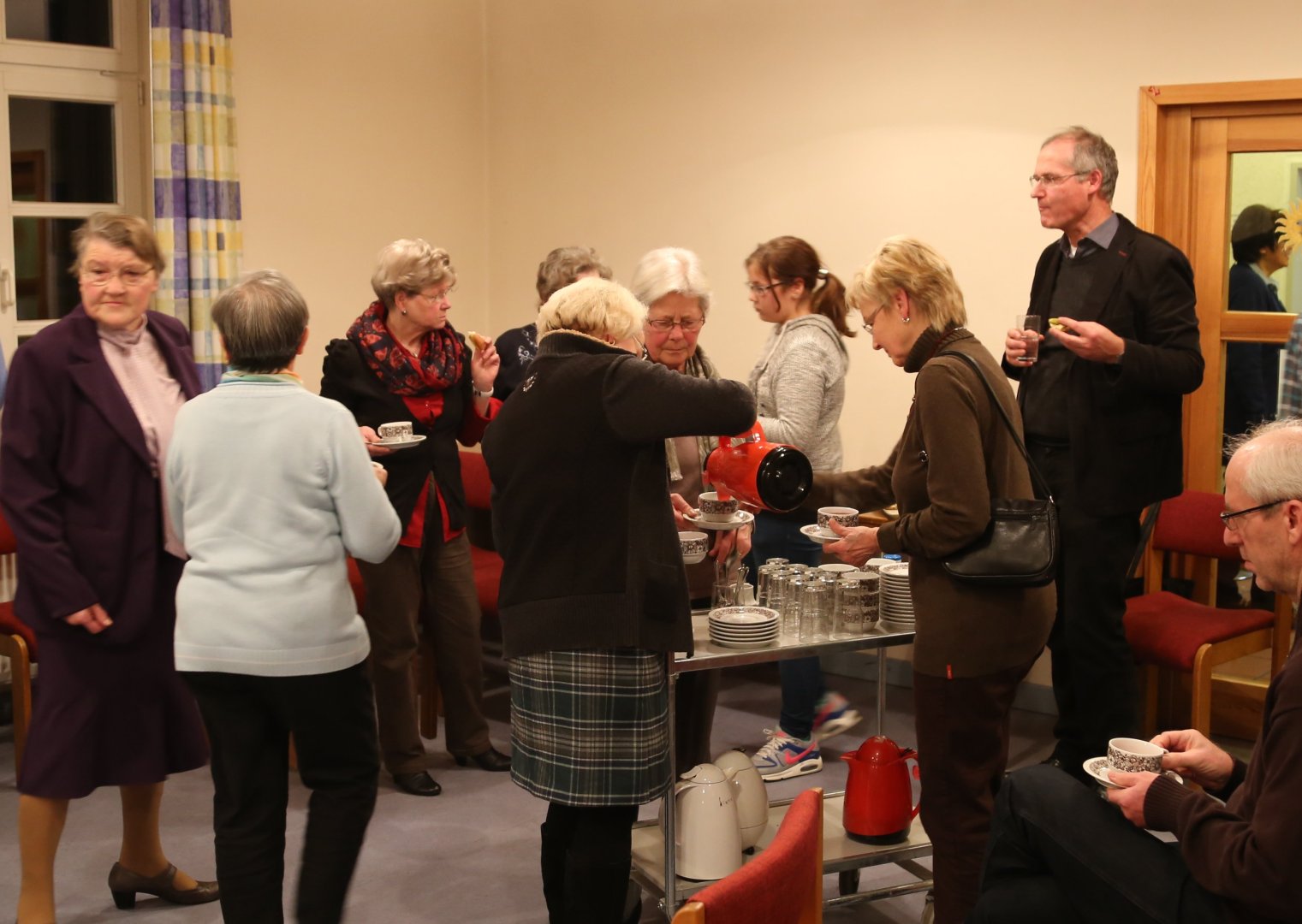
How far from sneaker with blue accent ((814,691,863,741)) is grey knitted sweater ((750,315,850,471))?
2.65 ft

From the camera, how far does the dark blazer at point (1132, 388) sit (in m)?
3.77

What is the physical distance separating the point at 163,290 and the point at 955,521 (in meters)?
3.55

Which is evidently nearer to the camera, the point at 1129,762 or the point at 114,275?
the point at 1129,762

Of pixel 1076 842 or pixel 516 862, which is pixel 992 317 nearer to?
pixel 516 862

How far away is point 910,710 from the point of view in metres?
4.79

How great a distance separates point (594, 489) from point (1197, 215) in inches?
112

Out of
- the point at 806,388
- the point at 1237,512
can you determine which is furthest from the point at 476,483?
the point at 1237,512

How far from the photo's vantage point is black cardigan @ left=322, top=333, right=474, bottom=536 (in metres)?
3.90

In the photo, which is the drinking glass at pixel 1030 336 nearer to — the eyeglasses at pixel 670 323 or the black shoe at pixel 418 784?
the eyeglasses at pixel 670 323

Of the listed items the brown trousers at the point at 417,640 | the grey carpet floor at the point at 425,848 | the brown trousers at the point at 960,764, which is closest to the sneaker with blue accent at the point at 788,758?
the grey carpet floor at the point at 425,848

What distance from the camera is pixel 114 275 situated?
9.81 feet

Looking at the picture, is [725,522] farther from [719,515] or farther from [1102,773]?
[1102,773]

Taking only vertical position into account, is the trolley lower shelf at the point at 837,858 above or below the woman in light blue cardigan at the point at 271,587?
below

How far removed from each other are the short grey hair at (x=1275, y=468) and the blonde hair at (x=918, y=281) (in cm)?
76
